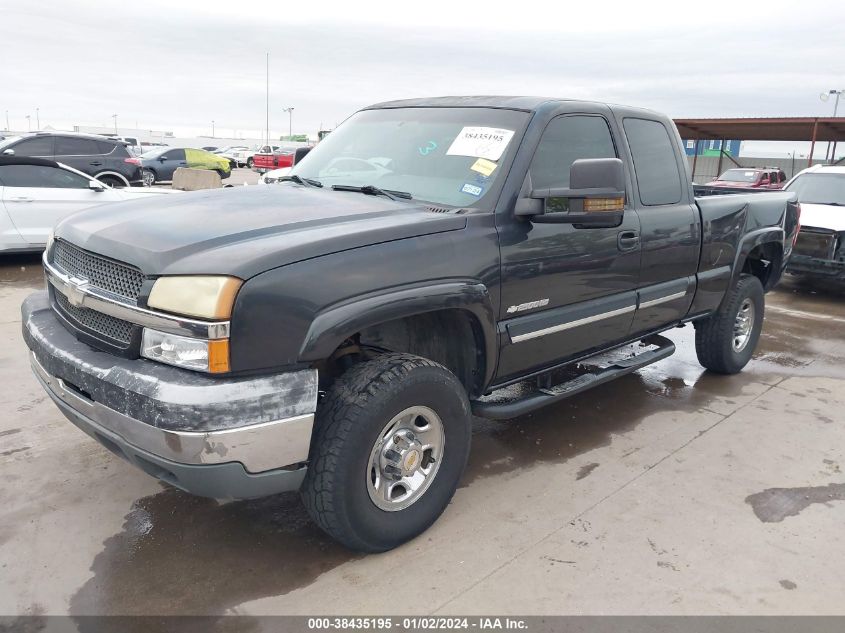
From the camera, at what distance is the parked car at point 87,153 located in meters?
13.8

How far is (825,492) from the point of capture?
3.61 meters

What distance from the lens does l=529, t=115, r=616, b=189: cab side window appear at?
3.43 meters

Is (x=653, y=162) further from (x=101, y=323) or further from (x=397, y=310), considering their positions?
(x=101, y=323)

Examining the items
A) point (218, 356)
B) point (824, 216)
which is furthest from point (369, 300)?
point (824, 216)

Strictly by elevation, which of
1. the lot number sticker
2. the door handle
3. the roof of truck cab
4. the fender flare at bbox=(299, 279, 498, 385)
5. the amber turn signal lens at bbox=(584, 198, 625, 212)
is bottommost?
the fender flare at bbox=(299, 279, 498, 385)

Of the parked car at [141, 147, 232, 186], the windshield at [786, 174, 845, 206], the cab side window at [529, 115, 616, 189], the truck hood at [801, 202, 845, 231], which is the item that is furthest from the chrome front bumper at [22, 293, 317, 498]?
the parked car at [141, 147, 232, 186]

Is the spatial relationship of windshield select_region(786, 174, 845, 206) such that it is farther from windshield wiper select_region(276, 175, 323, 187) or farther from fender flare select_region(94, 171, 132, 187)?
fender flare select_region(94, 171, 132, 187)

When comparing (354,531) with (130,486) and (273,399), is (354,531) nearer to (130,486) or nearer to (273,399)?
(273,399)

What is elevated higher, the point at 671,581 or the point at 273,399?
the point at 273,399

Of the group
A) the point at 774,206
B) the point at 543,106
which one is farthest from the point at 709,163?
the point at 543,106

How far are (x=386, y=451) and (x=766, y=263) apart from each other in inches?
169

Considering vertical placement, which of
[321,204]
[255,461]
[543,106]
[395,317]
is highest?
[543,106]

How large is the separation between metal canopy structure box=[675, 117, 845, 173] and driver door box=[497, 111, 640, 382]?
698 inches

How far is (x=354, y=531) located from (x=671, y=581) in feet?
4.28
